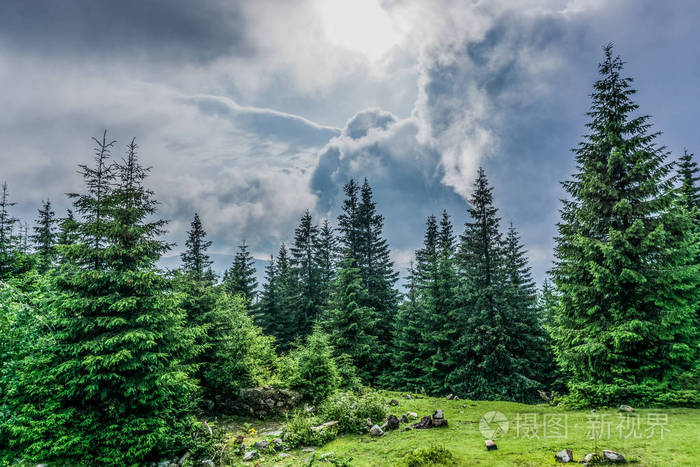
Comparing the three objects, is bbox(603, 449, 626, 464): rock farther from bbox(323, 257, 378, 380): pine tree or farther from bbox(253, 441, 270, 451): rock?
bbox(323, 257, 378, 380): pine tree

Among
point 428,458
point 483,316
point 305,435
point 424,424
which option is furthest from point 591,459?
point 483,316

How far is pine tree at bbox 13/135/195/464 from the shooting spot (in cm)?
791

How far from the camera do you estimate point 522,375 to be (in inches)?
703

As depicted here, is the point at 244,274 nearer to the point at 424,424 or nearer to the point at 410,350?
the point at 410,350

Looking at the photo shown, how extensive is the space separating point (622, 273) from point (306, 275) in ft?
85.4

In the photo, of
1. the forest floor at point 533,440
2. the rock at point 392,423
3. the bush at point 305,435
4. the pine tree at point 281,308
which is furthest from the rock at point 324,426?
the pine tree at point 281,308

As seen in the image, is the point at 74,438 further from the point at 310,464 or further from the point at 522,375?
the point at 522,375

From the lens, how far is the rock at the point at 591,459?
5.57 m

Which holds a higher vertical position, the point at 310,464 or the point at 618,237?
the point at 618,237

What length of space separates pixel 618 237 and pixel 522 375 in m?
10.8

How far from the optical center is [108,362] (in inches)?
316

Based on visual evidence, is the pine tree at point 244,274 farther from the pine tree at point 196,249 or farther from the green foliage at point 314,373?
the green foliage at point 314,373

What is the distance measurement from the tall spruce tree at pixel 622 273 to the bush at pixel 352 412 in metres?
6.99

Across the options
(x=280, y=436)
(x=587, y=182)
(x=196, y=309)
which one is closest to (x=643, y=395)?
(x=587, y=182)
